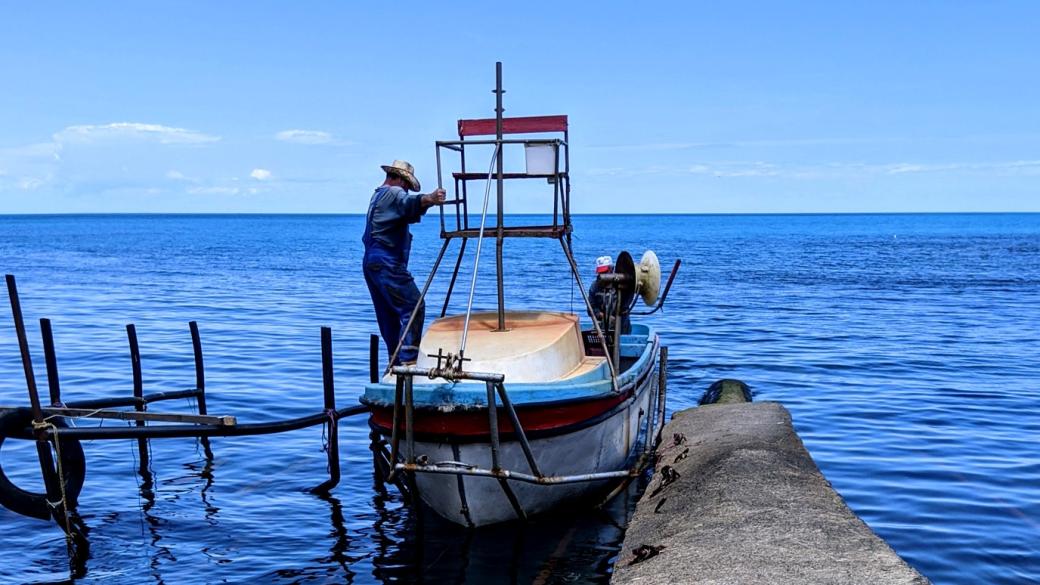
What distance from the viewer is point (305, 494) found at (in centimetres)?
1289

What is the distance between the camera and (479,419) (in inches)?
373

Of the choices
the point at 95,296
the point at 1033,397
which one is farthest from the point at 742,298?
the point at 95,296

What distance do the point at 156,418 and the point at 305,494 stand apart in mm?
3147

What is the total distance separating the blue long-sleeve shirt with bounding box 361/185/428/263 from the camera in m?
11.7

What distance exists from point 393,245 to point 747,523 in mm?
5403

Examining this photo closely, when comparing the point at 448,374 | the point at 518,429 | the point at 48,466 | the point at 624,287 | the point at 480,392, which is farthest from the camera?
the point at 624,287

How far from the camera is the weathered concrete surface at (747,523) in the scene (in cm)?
725

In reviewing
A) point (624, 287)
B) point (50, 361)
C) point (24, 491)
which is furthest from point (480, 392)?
point (50, 361)

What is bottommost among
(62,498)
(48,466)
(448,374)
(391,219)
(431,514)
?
(431,514)

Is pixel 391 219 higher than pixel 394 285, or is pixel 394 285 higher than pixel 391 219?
pixel 391 219

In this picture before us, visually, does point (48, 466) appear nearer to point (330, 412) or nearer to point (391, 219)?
point (330, 412)

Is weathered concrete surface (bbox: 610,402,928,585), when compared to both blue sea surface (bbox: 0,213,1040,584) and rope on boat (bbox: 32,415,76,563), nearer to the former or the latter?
blue sea surface (bbox: 0,213,1040,584)

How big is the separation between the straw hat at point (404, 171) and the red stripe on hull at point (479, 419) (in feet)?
10.2

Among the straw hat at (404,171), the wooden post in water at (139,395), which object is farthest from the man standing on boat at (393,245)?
the wooden post in water at (139,395)
